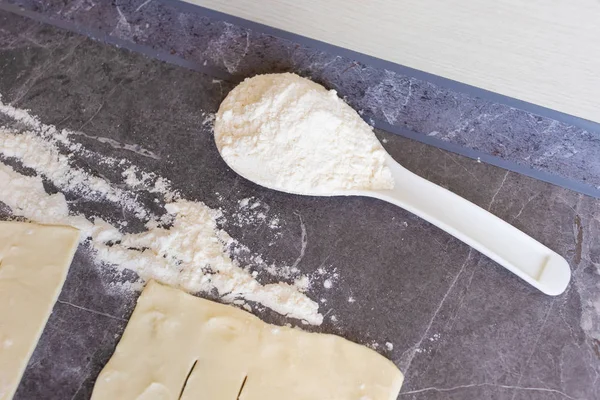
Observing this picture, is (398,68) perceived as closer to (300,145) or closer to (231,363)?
(300,145)

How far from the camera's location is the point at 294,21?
1212 mm

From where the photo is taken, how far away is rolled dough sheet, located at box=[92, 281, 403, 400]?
1.02m

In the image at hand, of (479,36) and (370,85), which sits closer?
(479,36)

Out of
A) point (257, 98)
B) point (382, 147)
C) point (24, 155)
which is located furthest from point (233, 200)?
A: point (24, 155)

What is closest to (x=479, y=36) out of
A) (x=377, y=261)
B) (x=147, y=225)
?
(x=377, y=261)

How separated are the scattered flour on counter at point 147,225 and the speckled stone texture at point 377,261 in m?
0.02

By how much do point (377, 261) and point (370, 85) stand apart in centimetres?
38

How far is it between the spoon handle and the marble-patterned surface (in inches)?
5.4

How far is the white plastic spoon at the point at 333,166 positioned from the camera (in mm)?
1073

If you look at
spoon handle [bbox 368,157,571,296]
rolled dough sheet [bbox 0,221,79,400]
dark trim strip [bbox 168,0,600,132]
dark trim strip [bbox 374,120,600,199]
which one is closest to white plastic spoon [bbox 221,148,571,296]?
spoon handle [bbox 368,157,571,296]

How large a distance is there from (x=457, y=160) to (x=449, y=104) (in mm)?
123

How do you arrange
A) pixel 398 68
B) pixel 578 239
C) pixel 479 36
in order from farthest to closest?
pixel 398 68, pixel 578 239, pixel 479 36

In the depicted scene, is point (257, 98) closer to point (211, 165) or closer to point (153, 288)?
point (211, 165)

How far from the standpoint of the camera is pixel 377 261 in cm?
113
